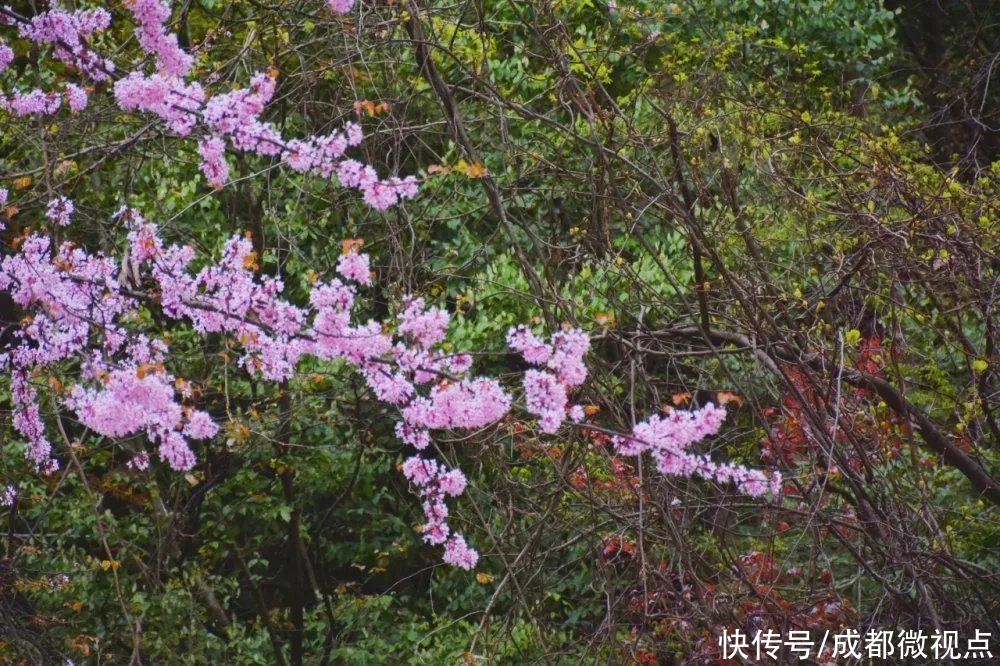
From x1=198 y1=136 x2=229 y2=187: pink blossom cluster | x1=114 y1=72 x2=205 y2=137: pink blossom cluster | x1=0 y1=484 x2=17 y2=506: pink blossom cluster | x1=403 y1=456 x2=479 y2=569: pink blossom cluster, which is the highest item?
x1=114 y1=72 x2=205 y2=137: pink blossom cluster

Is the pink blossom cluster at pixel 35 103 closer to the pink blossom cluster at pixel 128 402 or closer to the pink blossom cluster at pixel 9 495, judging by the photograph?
the pink blossom cluster at pixel 128 402

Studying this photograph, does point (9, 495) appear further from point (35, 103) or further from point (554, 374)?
point (554, 374)

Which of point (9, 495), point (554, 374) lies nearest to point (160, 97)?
point (554, 374)

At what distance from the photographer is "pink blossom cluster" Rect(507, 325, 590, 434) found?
2693 mm

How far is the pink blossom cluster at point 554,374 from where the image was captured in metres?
2.69

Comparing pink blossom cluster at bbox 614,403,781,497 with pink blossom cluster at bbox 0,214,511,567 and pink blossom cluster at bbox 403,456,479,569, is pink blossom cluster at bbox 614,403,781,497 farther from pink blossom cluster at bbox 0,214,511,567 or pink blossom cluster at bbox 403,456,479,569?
pink blossom cluster at bbox 403,456,479,569

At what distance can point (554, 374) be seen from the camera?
9.14ft

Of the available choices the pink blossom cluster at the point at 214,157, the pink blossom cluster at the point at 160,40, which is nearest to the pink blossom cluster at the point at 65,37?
the pink blossom cluster at the point at 160,40

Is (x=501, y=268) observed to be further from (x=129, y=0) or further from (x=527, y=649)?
(x=129, y=0)

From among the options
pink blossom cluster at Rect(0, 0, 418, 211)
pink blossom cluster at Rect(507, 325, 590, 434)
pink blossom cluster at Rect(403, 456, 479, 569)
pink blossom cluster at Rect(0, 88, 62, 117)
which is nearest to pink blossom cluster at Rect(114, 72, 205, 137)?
pink blossom cluster at Rect(0, 0, 418, 211)

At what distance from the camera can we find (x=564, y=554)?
205 inches

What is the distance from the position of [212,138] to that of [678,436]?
1.41 metres

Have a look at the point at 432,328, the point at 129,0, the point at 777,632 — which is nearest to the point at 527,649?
the point at 777,632

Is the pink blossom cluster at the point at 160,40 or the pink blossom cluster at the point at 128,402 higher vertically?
the pink blossom cluster at the point at 160,40
